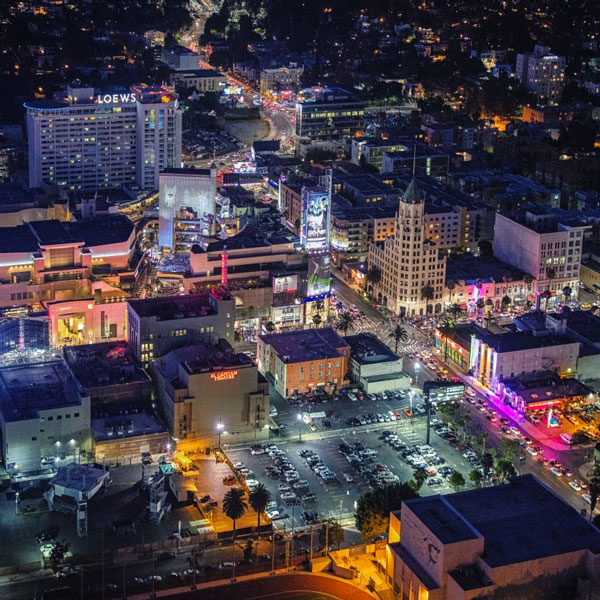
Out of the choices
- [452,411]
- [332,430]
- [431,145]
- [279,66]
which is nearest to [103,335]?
[332,430]

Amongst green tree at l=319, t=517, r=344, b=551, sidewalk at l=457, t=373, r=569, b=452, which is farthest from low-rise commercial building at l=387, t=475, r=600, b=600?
sidewalk at l=457, t=373, r=569, b=452

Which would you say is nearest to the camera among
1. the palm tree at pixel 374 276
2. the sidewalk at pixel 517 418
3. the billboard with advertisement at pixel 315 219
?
the sidewalk at pixel 517 418

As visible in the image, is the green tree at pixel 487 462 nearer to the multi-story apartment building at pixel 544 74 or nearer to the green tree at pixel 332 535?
the green tree at pixel 332 535

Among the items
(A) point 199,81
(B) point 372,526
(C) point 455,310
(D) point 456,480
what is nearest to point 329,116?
(A) point 199,81

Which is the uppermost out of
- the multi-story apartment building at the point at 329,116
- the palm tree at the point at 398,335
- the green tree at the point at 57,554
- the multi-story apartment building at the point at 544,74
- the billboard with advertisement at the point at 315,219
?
the multi-story apartment building at the point at 544,74

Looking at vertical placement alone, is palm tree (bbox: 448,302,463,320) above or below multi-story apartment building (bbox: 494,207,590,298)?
below

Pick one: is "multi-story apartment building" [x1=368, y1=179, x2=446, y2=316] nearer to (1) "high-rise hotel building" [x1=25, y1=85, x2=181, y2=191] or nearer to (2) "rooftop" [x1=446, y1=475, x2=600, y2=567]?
(2) "rooftop" [x1=446, y1=475, x2=600, y2=567]

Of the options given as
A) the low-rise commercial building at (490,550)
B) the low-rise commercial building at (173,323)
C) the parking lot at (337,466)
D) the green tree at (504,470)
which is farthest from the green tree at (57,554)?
the green tree at (504,470)
